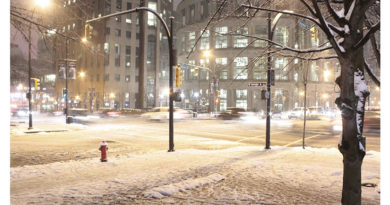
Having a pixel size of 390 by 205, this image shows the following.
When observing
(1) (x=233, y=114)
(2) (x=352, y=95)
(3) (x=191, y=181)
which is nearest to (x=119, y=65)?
(1) (x=233, y=114)

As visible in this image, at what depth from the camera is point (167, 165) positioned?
29.7 feet

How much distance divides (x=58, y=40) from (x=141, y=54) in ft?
194

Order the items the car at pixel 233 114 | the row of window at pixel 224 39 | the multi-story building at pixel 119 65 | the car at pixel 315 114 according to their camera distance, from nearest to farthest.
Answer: the car at pixel 233 114
the car at pixel 315 114
the row of window at pixel 224 39
the multi-story building at pixel 119 65

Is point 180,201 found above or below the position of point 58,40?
below

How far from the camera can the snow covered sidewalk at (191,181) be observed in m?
5.96

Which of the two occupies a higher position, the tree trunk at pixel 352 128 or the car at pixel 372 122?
the tree trunk at pixel 352 128

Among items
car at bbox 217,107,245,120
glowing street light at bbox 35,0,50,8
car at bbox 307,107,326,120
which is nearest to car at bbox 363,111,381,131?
car at bbox 217,107,245,120

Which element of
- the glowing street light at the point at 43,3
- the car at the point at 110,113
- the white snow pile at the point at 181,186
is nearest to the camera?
the white snow pile at the point at 181,186

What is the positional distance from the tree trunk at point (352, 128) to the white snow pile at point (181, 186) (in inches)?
120

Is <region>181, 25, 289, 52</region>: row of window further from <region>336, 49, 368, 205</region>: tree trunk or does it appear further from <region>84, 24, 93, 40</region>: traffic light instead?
<region>336, 49, 368, 205</region>: tree trunk

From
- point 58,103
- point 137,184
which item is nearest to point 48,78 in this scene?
point 58,103

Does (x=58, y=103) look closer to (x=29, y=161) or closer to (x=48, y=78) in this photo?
(x=48, y=78)

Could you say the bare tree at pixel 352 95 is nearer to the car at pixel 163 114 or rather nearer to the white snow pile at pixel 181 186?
the white snow pile at pixel 181 186

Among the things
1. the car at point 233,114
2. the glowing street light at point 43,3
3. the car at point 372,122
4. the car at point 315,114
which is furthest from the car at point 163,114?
the glowing street light at point 43,3
